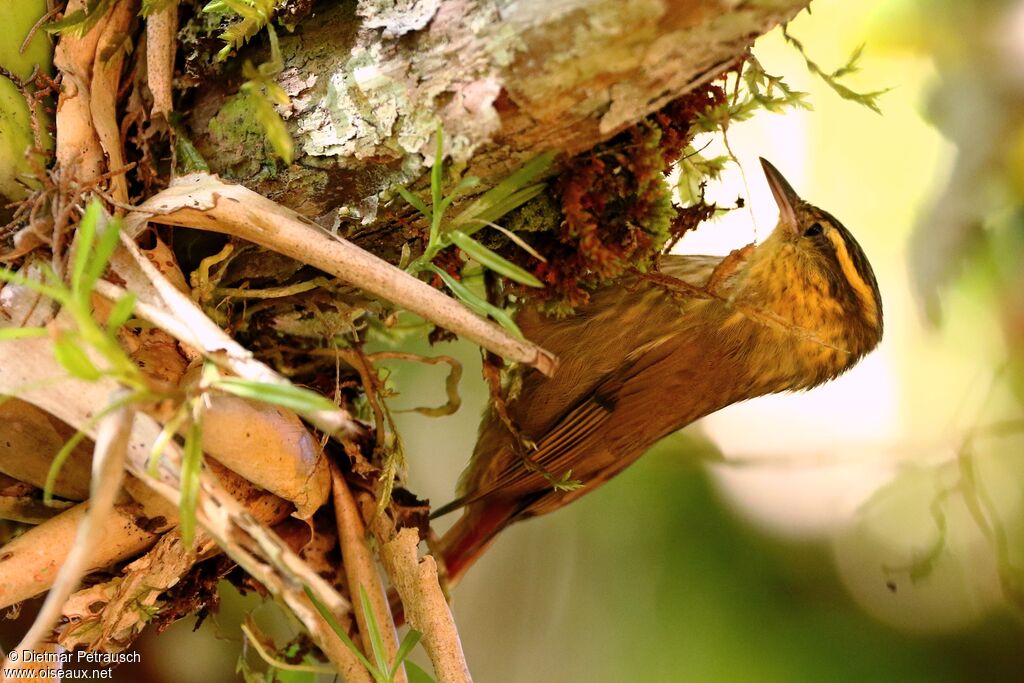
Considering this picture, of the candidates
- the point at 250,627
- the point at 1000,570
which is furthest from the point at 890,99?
the point at 250,627

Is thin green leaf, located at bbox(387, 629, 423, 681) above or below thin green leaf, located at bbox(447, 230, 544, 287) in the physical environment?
below

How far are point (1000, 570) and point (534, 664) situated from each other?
1044mm

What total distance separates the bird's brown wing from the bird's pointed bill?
0.99 ft

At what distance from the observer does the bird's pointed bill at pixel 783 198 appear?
1318 millimetres

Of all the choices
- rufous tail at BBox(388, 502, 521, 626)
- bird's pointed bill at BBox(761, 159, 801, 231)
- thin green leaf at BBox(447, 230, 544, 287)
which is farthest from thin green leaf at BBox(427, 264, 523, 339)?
bird's pointed bill at BBox(761, 159, 801, 231)

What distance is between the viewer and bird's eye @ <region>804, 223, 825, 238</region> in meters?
1.31

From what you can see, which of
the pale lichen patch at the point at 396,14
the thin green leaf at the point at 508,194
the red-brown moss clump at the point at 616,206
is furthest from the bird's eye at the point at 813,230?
the pale lichen patch at the point at 396,14

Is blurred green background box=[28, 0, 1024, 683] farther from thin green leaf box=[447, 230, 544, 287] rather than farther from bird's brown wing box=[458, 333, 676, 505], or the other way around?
thin green leaf box=[447, 230, 544, 287]

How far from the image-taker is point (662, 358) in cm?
122

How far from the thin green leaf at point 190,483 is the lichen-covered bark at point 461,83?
1.13ft

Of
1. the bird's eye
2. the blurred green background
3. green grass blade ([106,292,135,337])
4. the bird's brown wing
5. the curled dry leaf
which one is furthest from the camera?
the blurred green background

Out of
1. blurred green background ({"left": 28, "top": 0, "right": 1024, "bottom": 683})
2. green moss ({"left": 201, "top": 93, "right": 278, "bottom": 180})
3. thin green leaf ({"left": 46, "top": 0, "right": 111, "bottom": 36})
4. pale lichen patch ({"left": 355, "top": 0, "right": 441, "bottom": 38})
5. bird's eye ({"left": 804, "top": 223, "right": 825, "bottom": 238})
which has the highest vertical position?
thin green leaf ({"left": 46, "top": 0, "right": 111, "bottom": 36})

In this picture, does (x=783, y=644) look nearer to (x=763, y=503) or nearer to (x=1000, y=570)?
(x=763, y=503)

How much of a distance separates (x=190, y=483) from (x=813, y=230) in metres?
1.09
